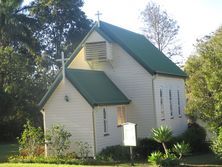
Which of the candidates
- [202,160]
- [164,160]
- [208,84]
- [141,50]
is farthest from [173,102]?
[164,160]

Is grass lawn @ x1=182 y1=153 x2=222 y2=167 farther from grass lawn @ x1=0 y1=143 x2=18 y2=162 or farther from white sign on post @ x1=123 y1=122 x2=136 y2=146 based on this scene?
grass lawn @ x1=0 y1=143 x2=18 y2=162

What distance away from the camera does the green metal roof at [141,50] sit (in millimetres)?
33125

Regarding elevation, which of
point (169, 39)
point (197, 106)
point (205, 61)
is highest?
point (169, 39)

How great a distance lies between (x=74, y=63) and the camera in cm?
3506

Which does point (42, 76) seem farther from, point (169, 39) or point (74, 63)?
point (169, 39)

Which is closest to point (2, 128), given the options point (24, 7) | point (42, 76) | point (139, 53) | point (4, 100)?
point (4, 100)

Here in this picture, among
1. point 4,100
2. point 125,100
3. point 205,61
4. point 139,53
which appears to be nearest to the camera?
point 205,61

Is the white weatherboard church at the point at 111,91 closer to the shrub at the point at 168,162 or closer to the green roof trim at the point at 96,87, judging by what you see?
the green roof trim at the point at 96,87

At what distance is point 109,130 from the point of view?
29.7 meters

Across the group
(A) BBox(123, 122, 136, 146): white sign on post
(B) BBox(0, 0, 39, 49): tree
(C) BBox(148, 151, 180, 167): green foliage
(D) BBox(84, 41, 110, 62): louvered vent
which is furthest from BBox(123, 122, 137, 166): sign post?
(B) BBox(0, 0, 39, 49): tree

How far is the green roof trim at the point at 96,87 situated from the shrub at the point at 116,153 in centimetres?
270

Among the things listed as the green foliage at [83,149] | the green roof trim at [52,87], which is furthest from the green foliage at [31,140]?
the green foliage at [83,149]

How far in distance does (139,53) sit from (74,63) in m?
4.70

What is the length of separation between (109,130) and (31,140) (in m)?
4.75
